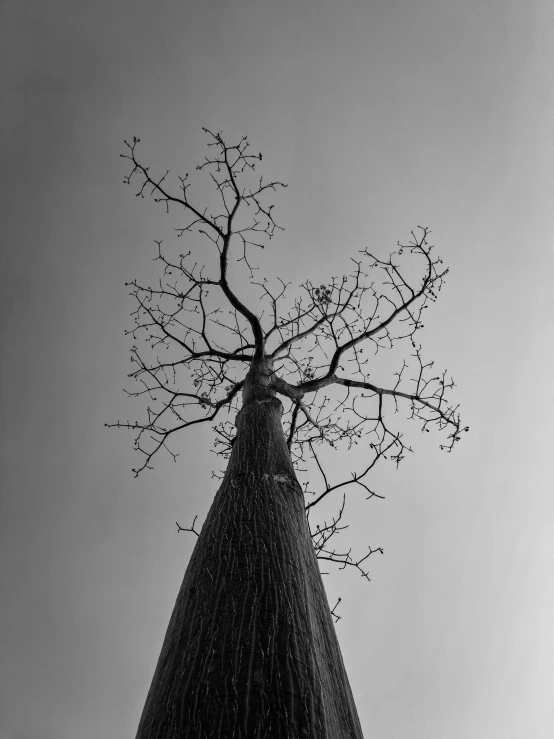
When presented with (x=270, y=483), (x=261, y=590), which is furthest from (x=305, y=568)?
(x=270, y=483)

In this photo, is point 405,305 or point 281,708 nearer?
point 281,708

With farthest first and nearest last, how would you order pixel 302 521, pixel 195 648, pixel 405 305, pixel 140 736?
pixel 405 305
pixel 302 521
pixel 195 648
pixel 140 736

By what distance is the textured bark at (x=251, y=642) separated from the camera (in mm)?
974

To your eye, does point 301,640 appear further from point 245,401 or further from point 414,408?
point 414,408

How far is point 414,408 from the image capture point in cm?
446

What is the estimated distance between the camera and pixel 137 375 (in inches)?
176

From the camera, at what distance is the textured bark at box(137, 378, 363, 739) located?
3.20 ft

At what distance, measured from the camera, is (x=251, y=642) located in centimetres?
115

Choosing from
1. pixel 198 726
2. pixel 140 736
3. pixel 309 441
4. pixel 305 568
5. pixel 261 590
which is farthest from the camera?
pixel 309 441

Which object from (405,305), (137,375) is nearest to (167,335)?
(137,375)

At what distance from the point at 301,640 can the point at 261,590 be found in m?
0.18

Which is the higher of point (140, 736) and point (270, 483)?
point (270, 483)

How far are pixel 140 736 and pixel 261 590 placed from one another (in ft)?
1.38

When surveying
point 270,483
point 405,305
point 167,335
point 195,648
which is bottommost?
point 195,648
